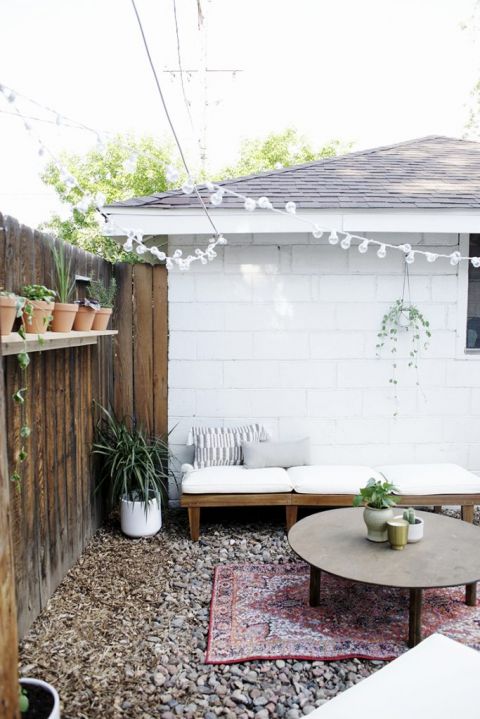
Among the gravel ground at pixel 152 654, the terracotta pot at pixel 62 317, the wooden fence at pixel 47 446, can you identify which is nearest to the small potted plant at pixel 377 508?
the gravel ground at pixel 152 654

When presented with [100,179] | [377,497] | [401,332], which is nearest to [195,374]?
[401,332]

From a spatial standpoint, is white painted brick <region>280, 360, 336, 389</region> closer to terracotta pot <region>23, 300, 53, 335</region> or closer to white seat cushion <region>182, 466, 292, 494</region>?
white seat cushion <region>182, 466, 292, 494</region>

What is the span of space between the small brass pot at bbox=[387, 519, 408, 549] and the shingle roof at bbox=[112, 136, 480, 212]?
8.32 feet

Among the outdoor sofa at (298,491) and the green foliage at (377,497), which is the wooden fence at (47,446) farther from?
the green foliage at (377,497)

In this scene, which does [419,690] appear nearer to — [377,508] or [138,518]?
[377,508]

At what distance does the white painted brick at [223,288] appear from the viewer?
197 inches

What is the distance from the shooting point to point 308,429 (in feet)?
16.7

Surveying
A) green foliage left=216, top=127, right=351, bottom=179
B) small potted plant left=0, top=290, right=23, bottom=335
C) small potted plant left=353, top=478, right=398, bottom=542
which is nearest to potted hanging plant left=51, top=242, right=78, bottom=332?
small potted plant left=0, top=290, right=23, bottom=335

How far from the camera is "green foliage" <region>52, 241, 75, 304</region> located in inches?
133

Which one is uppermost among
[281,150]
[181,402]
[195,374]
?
[281,150]

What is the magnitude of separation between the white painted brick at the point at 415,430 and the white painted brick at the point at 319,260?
142cm

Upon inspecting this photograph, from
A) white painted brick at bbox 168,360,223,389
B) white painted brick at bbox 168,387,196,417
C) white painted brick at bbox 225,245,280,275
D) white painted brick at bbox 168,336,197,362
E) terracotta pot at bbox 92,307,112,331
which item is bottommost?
white painted brick at bbox 168,387,196,417

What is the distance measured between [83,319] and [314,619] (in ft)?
7.09

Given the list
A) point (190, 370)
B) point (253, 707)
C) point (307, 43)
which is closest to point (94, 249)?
point (307, 43)
